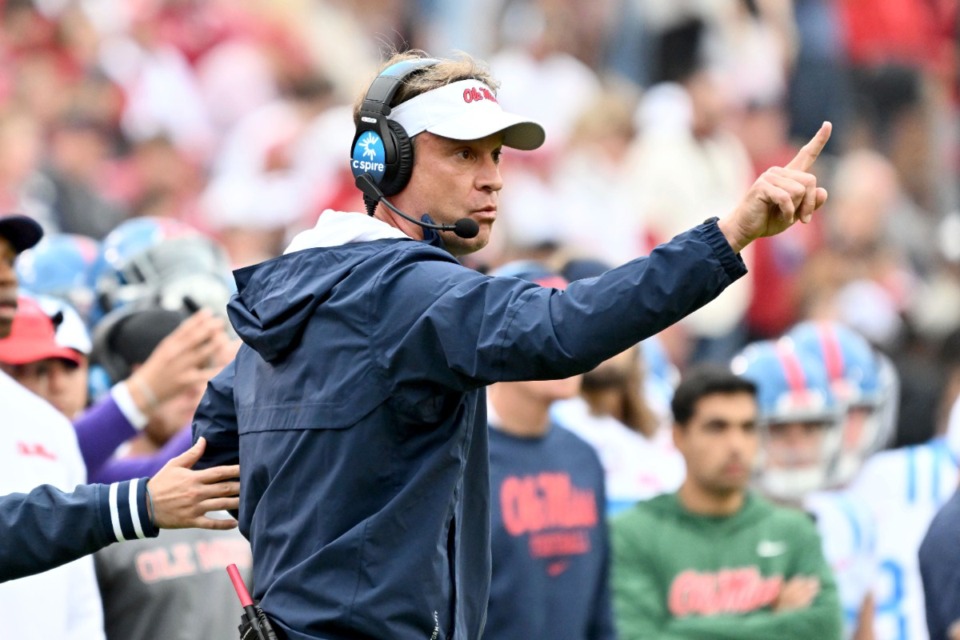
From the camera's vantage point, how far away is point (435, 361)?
387cm

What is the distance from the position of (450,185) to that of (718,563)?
2849 millimetres

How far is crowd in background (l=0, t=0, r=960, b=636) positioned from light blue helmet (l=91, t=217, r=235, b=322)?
3182 millimetres

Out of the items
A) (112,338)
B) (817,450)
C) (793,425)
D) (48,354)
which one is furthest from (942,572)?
(112,338)

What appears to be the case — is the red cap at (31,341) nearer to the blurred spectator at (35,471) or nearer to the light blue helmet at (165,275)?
the blurred spectator at (35,471)

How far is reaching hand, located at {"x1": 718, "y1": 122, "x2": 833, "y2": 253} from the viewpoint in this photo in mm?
3611

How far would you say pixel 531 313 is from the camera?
12.2 feet

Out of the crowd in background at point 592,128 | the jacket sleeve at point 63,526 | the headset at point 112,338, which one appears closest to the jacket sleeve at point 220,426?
the jacket sleeve at point 63,526

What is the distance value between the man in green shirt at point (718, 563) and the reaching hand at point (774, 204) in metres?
3.14

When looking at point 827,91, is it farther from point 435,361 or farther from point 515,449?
point 435,361

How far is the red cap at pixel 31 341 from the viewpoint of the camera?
18.5ft

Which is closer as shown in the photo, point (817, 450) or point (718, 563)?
point (718, 563)

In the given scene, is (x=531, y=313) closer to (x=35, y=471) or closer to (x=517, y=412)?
(x=35, y=471)

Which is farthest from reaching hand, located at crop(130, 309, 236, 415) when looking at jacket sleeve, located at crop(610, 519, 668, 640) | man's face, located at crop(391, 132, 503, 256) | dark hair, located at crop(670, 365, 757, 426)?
dark hair, located at crop(670, 365, 757, 426)

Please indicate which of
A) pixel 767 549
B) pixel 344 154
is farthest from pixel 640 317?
pixel 344 154
